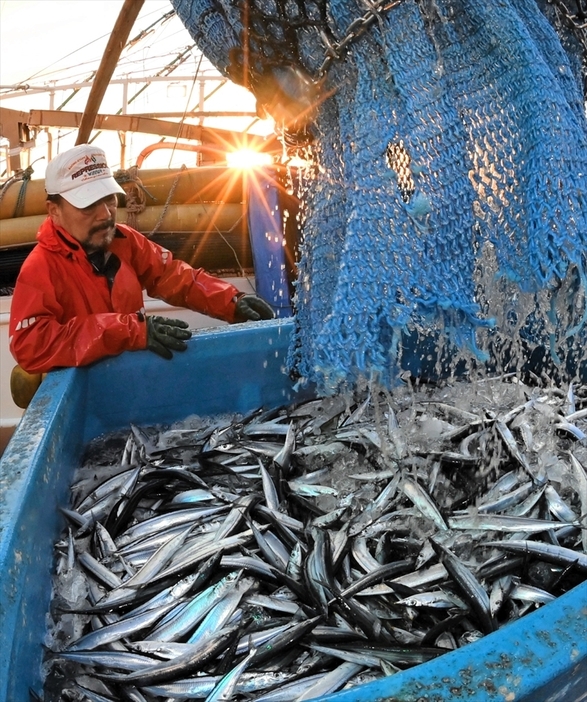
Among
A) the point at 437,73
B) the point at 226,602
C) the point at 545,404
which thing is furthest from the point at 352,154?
the point at 545,404

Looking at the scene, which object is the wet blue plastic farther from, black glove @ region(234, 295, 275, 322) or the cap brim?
the cap brim

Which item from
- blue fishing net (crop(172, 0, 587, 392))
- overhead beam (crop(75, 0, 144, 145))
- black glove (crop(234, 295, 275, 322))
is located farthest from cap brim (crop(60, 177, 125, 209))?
blue fishing net (crop(172, 0, 587, 392))

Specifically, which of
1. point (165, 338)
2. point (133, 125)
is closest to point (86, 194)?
point (165, 338)

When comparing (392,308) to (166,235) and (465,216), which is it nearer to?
(465,216)

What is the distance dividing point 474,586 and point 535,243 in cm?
100

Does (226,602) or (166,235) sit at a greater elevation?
(166,235)

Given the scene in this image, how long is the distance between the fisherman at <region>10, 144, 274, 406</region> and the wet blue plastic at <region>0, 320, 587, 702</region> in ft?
0.46

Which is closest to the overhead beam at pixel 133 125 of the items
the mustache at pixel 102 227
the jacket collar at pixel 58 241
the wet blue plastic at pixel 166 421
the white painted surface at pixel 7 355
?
the white painted surface at pixel 7 355

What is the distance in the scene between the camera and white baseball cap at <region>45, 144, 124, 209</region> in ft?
11.2

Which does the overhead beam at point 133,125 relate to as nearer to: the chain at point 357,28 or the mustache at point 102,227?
the mustache at point 102,227

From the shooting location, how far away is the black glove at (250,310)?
3.89 metres

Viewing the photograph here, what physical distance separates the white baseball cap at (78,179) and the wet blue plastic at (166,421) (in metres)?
0.96

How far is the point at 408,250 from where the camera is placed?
167 cm

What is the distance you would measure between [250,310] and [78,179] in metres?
1.29
